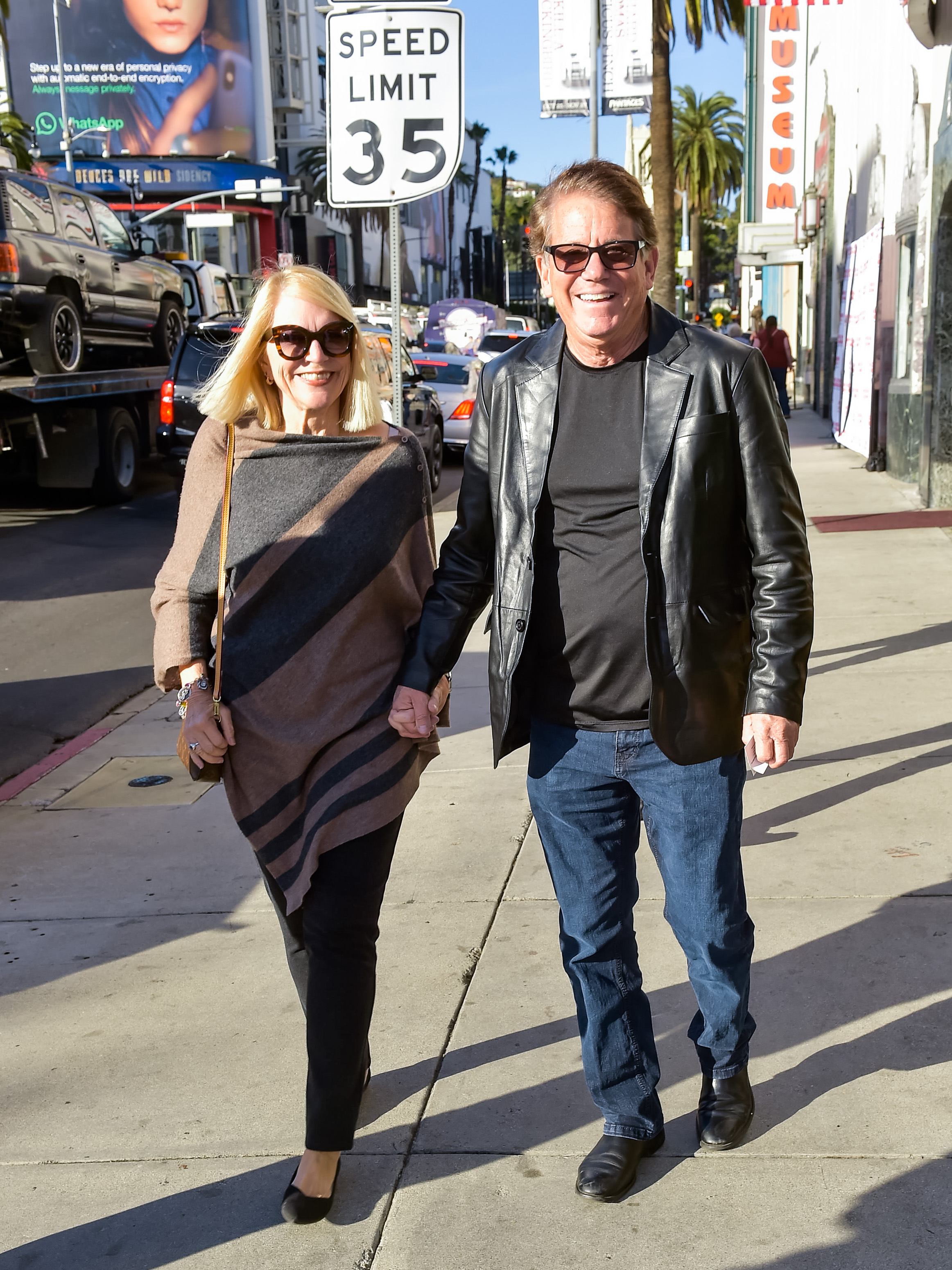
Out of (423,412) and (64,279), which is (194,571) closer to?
(64,279)

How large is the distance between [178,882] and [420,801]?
3.63 ft

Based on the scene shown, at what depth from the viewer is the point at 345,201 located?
5.38 meters

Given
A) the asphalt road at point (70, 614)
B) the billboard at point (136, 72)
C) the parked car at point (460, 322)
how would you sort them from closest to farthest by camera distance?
the asphalt road at point (70, 614)
the parked car at point (460, 322)
the billboard at point (136, 72)

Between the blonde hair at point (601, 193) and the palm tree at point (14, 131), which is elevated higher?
the palm tree at point (14, 131)

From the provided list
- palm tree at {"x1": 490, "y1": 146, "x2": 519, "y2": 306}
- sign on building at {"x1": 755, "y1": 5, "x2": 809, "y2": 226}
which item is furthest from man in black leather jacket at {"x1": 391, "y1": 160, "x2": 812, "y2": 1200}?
palm tree at {"x1": 490, "y1": 146, "x2": 519, "y2": 306}

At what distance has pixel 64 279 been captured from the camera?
48.7 feet

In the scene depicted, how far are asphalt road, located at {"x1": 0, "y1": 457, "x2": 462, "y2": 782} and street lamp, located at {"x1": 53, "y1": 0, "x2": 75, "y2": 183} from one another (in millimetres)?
38075

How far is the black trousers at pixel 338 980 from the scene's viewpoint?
283cm

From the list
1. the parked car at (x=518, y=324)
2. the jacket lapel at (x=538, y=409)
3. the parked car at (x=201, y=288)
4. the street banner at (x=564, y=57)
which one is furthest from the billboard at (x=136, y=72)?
the jacket lapel at (x=538, y=409)

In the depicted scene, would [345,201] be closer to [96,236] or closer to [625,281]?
[625,281]

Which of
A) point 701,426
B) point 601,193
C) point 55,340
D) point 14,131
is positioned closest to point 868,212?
point 55,340

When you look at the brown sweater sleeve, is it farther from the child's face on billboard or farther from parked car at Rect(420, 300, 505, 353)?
the child's face on billboard

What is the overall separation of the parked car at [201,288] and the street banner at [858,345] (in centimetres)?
848

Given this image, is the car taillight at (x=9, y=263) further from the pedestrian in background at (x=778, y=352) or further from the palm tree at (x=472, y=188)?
the palm tree at (x=472, y=188)
